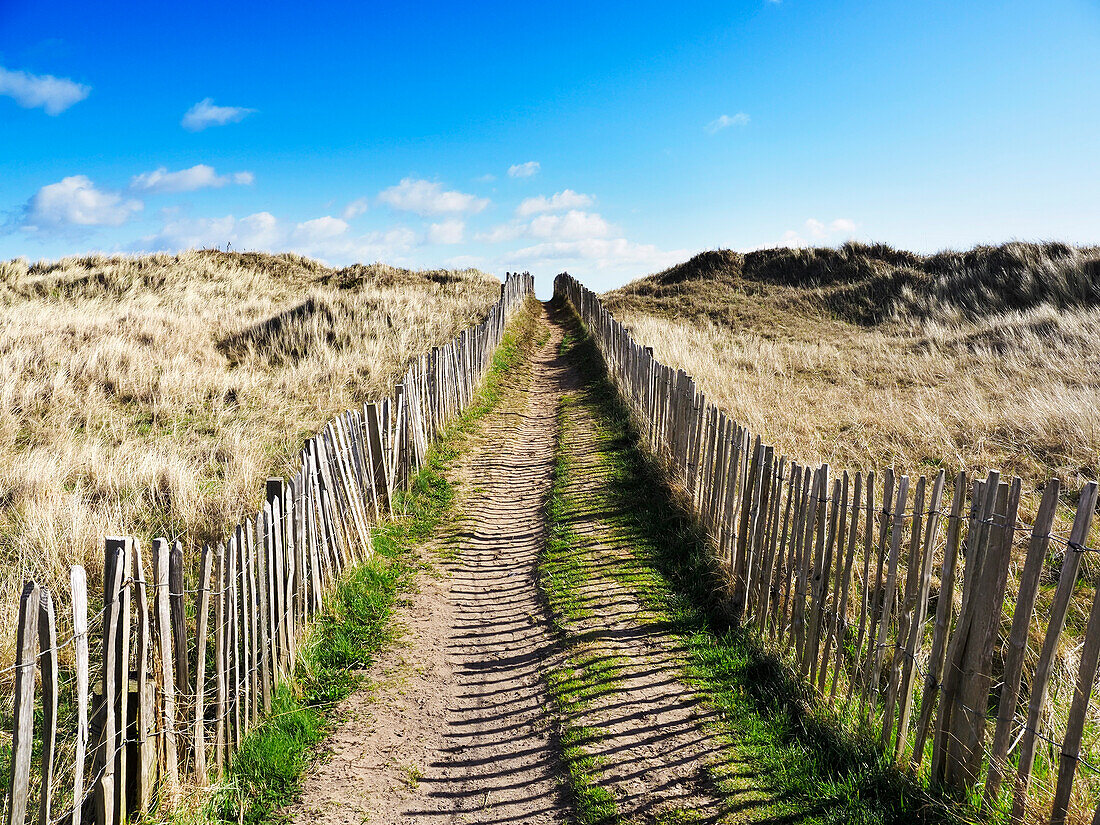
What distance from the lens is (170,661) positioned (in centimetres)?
292

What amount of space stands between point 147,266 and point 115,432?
22772mm

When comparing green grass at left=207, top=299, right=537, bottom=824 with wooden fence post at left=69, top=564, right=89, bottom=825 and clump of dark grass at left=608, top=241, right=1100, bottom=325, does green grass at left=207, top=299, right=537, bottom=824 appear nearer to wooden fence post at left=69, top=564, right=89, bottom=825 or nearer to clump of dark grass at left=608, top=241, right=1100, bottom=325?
wooden fence post at left=69, top=564, right=89, bottom=825

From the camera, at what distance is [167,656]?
2893 millimetres

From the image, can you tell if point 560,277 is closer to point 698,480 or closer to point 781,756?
point 698,480

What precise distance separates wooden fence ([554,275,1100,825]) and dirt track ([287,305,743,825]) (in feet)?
2.97

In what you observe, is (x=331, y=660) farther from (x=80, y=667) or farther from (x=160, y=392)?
(x=160, y=392)

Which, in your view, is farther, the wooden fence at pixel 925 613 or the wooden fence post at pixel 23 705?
the wooden fence at pixel 925 613

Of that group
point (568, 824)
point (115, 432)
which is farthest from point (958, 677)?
point (115, 432)

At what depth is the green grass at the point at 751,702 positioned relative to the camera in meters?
3.08

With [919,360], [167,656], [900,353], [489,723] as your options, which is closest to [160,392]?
[167,656]

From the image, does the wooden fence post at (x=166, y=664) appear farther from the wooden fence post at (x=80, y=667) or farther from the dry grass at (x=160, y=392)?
the dry grass at (x=160, y=392)

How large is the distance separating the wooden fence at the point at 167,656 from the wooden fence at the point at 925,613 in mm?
3137

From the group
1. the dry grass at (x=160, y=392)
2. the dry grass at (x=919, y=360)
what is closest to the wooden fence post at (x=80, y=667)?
the dry grass at (x=160, y=392)

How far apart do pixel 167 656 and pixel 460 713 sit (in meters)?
1.68
